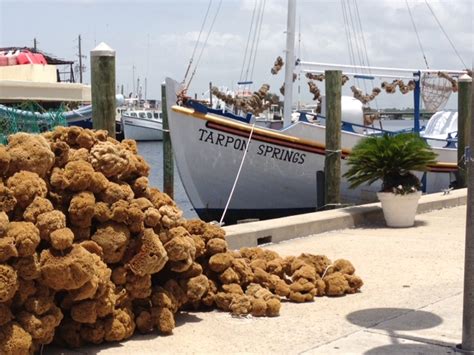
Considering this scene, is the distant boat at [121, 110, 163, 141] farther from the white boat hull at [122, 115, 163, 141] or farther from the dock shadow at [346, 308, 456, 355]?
the dock shadow at [346, 308, 456, 355]

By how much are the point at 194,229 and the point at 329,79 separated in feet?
23.9

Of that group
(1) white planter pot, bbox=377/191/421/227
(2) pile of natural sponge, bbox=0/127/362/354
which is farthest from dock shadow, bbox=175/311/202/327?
(1) white planter pot, bbox=377/191/421/227

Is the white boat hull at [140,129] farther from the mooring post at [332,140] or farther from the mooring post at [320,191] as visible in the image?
the mooring post at [332,140]

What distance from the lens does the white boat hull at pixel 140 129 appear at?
236 ft

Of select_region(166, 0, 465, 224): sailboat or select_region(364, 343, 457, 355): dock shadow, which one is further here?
select_region(166, 0, 465, 224): sailboat

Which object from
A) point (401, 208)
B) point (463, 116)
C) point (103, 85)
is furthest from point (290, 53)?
point (103, 85)

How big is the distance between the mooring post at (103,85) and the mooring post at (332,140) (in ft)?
17.8

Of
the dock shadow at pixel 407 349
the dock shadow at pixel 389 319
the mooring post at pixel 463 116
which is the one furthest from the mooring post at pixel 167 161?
the dock shadow at pixel 407 349

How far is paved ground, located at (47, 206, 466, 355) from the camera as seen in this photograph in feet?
16.7

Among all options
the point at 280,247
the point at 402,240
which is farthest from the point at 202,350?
the point at 402,240

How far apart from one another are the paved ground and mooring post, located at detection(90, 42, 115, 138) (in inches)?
124

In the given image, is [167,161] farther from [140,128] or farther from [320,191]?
[140,128]

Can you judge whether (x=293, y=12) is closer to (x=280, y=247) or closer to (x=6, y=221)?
(x=280, y=247)

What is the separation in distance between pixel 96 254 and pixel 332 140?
832cm
